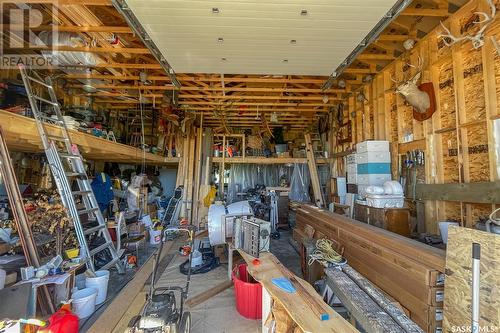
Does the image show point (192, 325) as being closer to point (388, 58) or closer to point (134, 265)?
point (134, 265)

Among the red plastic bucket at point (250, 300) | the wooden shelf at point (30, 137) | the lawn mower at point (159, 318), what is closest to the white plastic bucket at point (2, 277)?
the wooden shelf at point (30, 137)

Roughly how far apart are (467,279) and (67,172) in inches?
191

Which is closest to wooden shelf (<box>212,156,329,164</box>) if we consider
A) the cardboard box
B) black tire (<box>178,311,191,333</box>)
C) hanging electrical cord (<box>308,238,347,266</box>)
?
the cardboard box

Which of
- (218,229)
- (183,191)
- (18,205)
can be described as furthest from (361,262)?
(183,191)

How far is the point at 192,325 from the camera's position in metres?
2.63

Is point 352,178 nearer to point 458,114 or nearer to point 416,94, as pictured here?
point 416,94

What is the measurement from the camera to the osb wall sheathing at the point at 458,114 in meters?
2.57

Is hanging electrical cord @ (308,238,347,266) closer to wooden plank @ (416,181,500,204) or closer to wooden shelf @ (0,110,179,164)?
wooden plank @ (416,181,500,204)

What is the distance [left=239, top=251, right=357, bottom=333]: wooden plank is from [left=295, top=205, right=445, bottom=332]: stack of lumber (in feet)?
2.92

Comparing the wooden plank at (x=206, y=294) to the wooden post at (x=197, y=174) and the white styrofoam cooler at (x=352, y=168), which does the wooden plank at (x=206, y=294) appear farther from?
the wooden post at (x=197, y=174)

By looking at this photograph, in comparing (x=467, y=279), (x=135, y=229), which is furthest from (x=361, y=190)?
(x=135, y=229)

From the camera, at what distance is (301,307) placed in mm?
1811

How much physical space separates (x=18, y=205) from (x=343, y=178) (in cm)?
580

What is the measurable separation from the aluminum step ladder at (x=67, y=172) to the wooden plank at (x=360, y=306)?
309 centimetres
